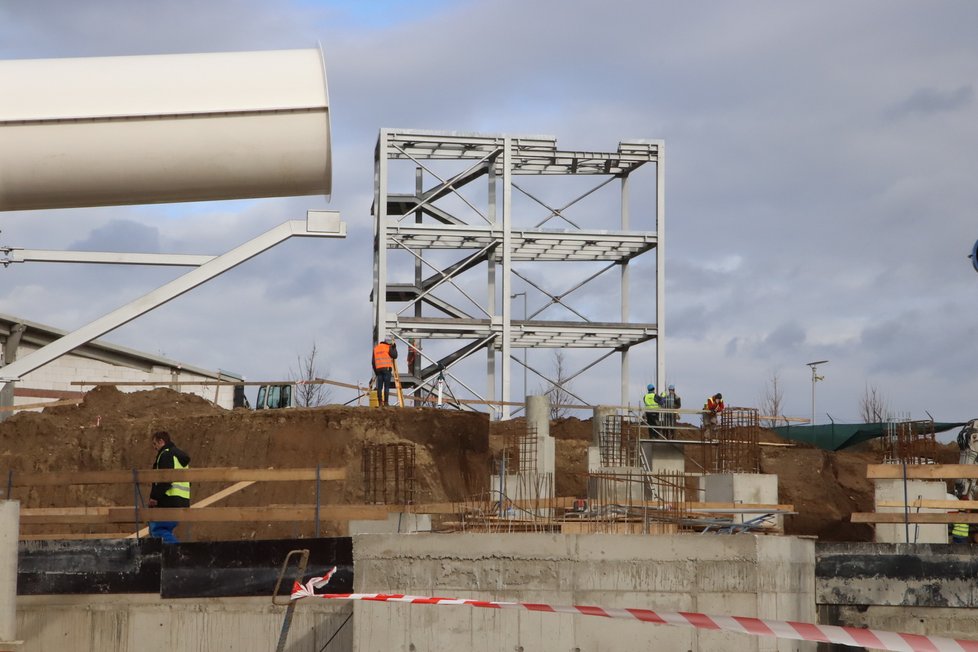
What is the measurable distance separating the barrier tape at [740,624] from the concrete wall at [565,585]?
0.14 metres

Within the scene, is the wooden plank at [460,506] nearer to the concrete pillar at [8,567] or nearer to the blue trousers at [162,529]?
the blue trousers at [162,529]

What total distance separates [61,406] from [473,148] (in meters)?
14.1

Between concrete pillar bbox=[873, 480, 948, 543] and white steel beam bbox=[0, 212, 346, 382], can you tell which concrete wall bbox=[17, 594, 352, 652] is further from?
concrete pillar bbox=[873, 480, 948, 543]

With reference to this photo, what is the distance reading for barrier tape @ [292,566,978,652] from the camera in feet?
25.2

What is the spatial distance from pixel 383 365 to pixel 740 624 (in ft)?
55.9

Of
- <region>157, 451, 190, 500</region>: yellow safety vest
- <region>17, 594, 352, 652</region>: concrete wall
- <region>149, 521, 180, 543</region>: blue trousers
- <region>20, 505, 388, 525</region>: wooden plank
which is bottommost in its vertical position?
<region>17, 594, 352, 652</region>: concrete wall

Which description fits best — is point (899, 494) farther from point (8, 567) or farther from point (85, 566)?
point (8, 567)

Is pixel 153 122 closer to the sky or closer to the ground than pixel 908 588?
closer to the sky

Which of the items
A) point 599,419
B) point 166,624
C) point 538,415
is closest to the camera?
point 166,624

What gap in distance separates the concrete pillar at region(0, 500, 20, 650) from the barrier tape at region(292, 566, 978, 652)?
94.3 inches

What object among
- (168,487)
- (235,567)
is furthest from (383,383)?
(235,567)

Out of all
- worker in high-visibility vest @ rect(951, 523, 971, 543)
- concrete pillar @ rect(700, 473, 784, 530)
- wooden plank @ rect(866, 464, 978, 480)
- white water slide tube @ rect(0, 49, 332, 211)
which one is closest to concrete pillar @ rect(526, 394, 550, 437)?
concrete pillar @ rect(700, 473, 784, 530)

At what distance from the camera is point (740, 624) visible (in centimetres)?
869

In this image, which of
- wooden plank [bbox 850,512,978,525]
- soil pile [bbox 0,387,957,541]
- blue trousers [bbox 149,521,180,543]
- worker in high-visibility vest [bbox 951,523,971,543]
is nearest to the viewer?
wooden plank [bbox 850,512,978,525]
